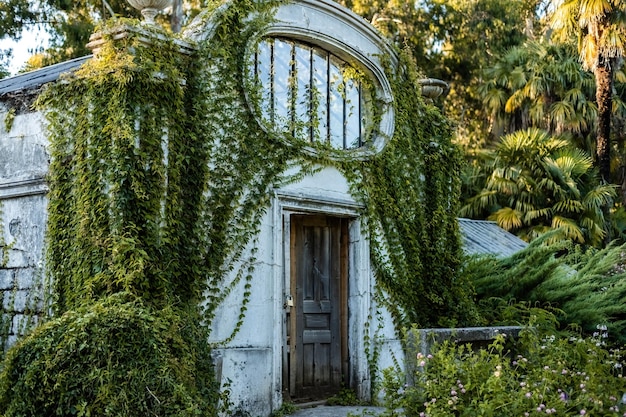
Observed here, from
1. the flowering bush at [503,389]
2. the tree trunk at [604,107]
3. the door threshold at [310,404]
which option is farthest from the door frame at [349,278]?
the tree trunk at [604,107]

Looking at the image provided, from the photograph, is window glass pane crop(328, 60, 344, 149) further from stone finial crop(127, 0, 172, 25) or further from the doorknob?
stone finial crop(127, 0, 172, 25)

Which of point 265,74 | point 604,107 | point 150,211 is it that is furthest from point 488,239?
point 150,211

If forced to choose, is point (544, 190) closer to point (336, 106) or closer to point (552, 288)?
point (552, 288)

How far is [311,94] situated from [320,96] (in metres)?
0.16

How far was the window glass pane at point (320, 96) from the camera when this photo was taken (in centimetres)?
945

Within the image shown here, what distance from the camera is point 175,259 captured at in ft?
24.6

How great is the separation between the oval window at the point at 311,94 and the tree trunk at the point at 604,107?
9.71 metres

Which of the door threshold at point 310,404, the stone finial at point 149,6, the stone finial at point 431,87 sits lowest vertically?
the door threshold at point 310,404

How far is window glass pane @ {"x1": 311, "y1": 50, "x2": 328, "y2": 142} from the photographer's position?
31.0ft

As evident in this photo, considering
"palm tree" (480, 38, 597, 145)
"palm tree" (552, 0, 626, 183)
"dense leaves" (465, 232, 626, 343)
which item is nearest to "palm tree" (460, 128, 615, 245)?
"palm tree" (552, 0, 626, 183)

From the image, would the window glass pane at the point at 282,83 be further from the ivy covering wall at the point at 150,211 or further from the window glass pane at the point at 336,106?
the window glass pane at the point at 336,106

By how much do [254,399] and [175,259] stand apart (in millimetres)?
1661

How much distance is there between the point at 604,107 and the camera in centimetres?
1809

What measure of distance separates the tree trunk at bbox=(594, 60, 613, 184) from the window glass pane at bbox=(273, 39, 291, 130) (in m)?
10.8
